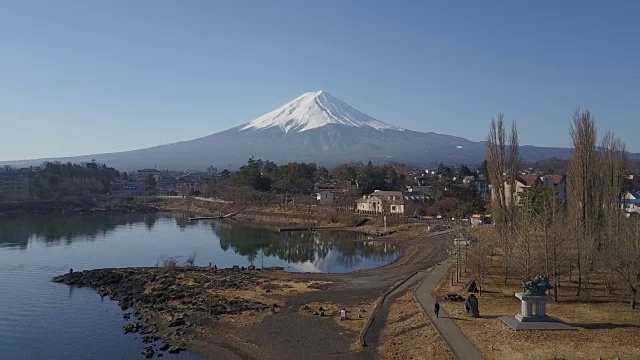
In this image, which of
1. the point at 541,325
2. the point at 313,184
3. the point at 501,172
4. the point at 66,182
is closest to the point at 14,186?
the point at 66,182

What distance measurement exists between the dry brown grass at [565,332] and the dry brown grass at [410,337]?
659mm

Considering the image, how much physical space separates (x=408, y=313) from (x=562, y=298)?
3.90 meters

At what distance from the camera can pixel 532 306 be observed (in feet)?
37.2

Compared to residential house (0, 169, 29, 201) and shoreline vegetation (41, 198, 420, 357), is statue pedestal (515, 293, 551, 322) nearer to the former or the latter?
shoreline vegetation (41, 198, 420, 357)

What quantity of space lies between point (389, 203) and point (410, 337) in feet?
94.4

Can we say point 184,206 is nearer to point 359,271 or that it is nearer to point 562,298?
point 359,271

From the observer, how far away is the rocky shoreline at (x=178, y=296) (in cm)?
1359

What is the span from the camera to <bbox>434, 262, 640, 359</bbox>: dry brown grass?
31.7 ft

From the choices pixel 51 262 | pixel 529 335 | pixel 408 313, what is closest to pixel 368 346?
pixel 408 313

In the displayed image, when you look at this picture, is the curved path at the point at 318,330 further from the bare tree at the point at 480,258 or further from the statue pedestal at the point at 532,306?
the statue pedestal at the point at 532,306

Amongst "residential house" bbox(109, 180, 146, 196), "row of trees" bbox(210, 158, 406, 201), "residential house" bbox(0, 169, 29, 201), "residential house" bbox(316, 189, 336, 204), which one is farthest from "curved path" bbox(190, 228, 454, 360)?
"residential house" bbox(109, 180, 146, 196)

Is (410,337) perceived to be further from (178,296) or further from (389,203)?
(389,203)

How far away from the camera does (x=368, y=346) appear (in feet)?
37.5

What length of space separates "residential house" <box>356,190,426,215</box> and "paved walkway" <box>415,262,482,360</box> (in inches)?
882
